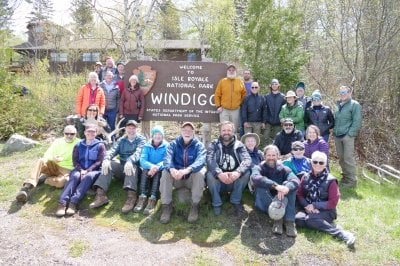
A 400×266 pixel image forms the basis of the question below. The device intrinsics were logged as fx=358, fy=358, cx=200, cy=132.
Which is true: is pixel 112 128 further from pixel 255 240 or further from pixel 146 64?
pixel 255 240

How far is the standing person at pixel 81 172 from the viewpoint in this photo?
20.3ft

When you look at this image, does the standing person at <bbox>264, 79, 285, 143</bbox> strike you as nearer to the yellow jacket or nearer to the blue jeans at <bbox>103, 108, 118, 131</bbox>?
the yellow jacket

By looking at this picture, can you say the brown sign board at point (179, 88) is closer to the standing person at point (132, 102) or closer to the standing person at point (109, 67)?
the standing person at point (132, 102)

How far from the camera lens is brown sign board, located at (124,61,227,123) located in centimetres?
848

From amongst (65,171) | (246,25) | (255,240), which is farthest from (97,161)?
(246,25)

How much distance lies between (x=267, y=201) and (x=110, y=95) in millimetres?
4697

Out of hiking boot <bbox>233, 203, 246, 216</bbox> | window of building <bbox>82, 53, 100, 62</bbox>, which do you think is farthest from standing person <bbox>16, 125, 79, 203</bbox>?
window of building <bbox>82, 53, 100, 62</bbox>

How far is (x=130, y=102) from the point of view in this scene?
831 cm

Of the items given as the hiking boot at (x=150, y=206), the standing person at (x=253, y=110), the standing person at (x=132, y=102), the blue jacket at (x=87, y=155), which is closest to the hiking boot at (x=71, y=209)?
the blue jacket at (x=87, y=155)

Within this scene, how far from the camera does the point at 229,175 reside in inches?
230

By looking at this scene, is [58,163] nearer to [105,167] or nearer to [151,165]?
[105,167]

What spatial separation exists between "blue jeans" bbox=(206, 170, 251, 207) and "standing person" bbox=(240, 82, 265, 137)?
2.46 m

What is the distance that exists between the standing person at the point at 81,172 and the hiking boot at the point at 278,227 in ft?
10.5

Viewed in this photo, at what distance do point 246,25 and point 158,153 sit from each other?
7.14 metres
